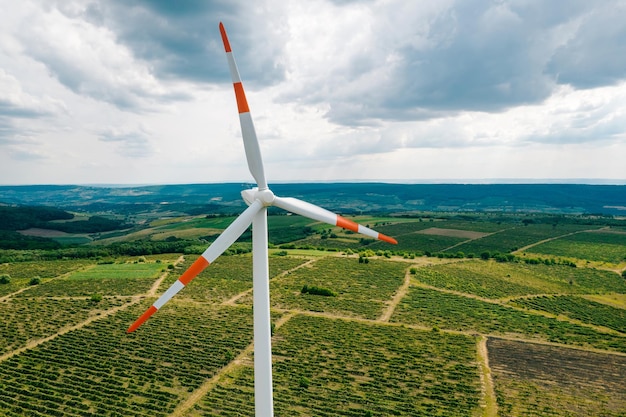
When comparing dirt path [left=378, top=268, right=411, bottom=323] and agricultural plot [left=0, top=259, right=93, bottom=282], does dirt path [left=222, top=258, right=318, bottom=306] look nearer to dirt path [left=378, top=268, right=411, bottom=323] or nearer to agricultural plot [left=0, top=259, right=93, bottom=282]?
dirt path [left=378, top=268, right=411, bottom=323]

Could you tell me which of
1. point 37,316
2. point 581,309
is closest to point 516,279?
point 581,309

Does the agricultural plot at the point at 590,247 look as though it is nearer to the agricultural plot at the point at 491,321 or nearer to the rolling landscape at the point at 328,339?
the rolling landscape at the point at 328,339

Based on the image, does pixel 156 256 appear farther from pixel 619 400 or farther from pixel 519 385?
pixel 619 400

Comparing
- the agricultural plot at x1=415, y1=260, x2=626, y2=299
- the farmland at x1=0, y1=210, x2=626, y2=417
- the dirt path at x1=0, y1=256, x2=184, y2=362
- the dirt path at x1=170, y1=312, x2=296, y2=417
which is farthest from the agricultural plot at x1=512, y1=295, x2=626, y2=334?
the dirt path at x1=0, y1=256, x2=184, y2=362

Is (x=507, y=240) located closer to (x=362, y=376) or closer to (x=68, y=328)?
(x=362, y=376)

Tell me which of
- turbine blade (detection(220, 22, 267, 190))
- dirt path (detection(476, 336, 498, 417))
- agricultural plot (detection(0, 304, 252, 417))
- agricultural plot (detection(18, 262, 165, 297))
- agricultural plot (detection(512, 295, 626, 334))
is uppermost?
turbine blade (detection(220, 22, 267, 190))

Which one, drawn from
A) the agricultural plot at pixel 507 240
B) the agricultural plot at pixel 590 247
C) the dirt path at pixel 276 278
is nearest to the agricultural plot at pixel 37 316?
the dirt path at pixel 276 278
